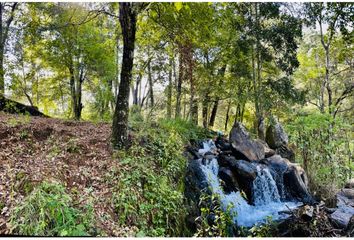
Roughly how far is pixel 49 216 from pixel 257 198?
5.76 meters

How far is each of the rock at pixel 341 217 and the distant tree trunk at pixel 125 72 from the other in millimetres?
4663

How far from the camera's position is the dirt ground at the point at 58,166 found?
3.37m

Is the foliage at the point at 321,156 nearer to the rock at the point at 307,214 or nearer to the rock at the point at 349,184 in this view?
the rock at the point at 349,184

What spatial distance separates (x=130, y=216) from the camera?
148 inches

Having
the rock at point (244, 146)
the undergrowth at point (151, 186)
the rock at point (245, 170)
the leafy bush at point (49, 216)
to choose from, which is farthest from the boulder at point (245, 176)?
the leafy bush at point (49, 216)

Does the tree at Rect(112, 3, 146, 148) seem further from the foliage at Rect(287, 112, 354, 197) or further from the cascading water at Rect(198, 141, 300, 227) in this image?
the foliage at Rect(287, 112, 354, 197)

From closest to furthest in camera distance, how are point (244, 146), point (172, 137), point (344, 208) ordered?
point (344, 208), point (172, 137), point (244, 146)

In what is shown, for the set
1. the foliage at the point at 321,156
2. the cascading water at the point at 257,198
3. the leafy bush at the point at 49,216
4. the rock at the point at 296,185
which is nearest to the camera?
the leafy bush at the point at 49,216

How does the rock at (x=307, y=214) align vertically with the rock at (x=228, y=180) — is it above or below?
below

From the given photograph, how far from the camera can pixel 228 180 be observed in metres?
7.25

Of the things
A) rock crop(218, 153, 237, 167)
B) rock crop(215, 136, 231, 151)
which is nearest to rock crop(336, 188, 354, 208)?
rock crop(218, 153, 237, 167)

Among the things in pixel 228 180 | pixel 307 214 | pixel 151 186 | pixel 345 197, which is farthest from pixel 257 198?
pixel 151 186

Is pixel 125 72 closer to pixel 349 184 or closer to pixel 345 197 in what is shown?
pixel 345 197

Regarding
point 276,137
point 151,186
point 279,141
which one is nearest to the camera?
point 151,186
